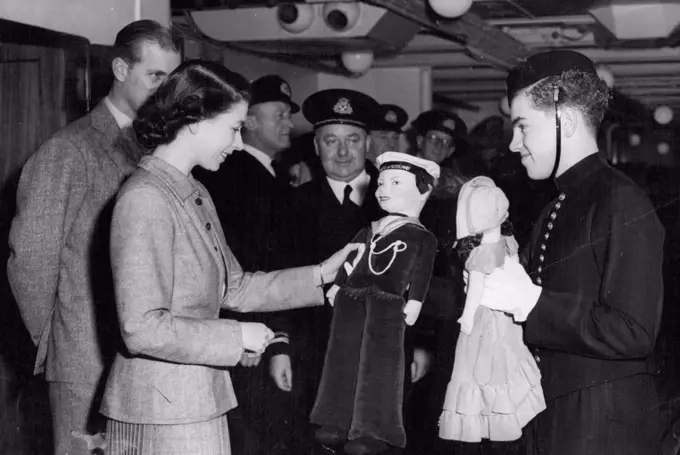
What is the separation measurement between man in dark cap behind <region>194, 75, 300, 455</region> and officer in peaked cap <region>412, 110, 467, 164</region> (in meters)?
0.76

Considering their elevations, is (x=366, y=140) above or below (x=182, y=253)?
above

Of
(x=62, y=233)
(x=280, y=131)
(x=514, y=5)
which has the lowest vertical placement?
(x=62, y=233)

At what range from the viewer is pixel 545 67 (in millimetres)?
1524

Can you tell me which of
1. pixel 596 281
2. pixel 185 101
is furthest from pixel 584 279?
pixel 185 101

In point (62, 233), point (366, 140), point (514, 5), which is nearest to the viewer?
point (62, 233)

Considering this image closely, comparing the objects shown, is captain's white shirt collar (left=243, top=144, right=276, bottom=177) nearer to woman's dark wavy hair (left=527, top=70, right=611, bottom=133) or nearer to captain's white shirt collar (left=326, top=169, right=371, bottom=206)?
captain's white shirt collar (left=326, top=169, right=371, bottom=206)

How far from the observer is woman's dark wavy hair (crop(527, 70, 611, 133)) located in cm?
150

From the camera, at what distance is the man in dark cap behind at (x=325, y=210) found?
7.77 ft

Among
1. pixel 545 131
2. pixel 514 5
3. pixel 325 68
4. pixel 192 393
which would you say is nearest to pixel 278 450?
pixel 192 393

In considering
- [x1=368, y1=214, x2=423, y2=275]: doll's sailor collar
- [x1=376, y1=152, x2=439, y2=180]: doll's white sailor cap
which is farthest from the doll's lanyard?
[x1=376, y1=152, x2=439, y2=180]: doll's white sailor cap

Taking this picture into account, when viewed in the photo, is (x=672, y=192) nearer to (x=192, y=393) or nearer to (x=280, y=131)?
(x=280, y=131)

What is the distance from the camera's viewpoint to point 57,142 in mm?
2066

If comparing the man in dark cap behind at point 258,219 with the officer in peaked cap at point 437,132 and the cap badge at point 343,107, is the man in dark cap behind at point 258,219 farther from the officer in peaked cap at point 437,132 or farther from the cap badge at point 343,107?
the officer in peaked cap at point 437,132

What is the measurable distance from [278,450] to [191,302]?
4.20ft
